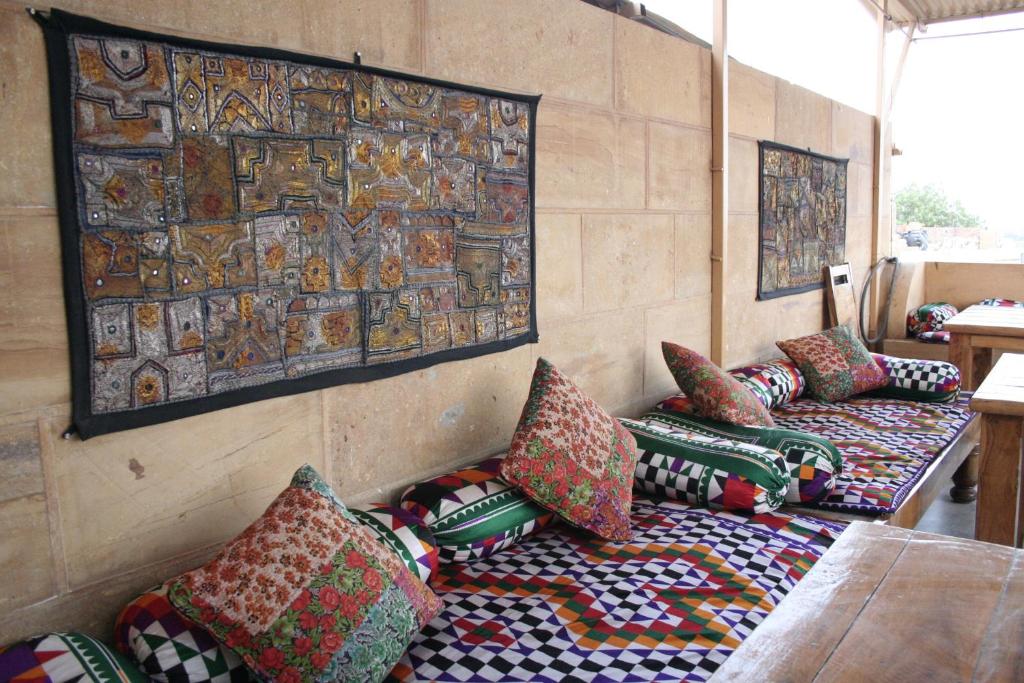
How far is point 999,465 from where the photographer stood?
3.15 m

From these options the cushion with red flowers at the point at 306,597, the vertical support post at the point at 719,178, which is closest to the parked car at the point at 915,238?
the vertical support post at the point at 719,178

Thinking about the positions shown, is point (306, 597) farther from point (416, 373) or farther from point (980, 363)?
point (980, 363)

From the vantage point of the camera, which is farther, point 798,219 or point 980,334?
point 798,219

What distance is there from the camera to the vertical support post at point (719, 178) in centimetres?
463

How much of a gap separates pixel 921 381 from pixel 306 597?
13.9 ft

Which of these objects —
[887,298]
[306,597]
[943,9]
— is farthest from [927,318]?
[306,597]

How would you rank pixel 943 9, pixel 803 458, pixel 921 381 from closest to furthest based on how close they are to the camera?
pixel 803 458
pixel 921 381
pixel 943 9

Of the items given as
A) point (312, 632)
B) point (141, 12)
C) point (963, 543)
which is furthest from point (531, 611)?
point (141, 12)

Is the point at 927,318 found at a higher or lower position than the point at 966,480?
higher

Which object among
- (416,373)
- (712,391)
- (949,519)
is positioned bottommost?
(949,519)

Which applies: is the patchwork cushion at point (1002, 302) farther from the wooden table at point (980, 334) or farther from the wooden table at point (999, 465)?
the wooden table at point (999, 465)

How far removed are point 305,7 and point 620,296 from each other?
2.07 metres

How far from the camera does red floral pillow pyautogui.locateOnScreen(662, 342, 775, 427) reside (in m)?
3.79

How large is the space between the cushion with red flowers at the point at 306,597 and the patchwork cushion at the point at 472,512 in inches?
19.8
